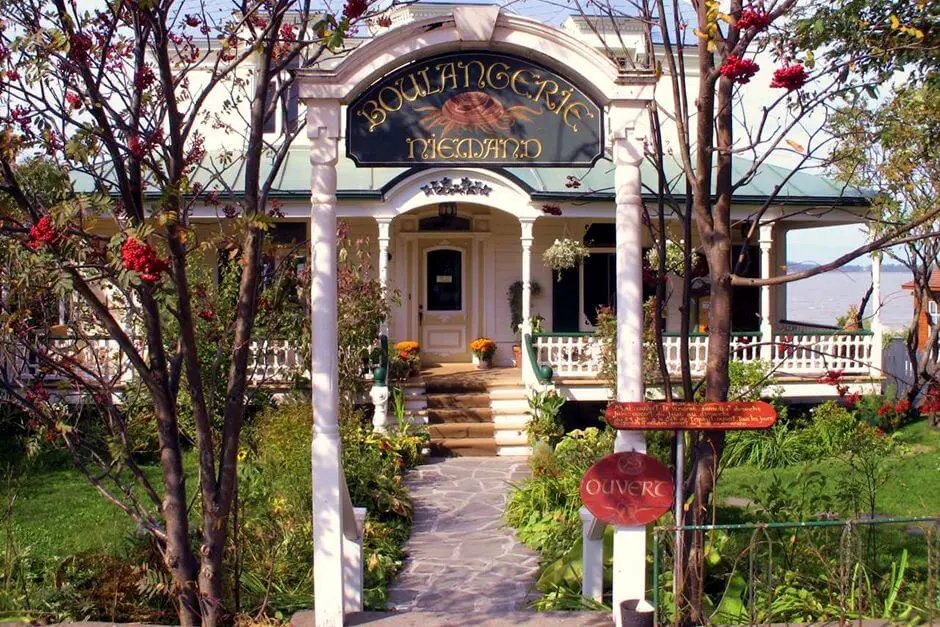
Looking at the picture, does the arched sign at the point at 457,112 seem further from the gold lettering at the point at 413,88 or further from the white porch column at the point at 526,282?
the white porch column at the point at 526,282

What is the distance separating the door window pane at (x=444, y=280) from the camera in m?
17.0

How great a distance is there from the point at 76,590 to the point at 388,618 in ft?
6.44

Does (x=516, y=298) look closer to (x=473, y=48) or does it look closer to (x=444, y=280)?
(x=444, y=280)

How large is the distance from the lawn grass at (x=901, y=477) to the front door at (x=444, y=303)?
21.6 feet

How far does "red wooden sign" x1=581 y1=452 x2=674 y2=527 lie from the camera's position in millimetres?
5105

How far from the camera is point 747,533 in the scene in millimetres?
6605

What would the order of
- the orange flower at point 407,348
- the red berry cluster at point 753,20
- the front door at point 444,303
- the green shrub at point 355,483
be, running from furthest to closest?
the front door at point 444,303 → the orange flower at point 407,348 → the green shrub at point 355,483 → the red berry cluster at point 753,20

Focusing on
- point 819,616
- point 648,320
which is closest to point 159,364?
point 819,616

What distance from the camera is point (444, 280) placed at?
17.0 metres

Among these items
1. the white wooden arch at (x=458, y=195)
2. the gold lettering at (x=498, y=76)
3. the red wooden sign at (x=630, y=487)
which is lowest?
the red wooden sign at (x=630, y=487)

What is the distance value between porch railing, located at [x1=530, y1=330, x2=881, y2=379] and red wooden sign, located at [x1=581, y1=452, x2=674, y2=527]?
27.6ft

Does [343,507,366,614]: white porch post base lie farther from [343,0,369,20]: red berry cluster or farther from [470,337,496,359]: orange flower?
[470,337,496,359]: orange flower

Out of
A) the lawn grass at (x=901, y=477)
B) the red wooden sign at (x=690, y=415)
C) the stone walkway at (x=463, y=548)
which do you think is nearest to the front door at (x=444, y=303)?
the stone walkway at (x=463, y=548)

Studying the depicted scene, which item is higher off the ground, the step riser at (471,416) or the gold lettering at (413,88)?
the gold lettering at (413,88)
